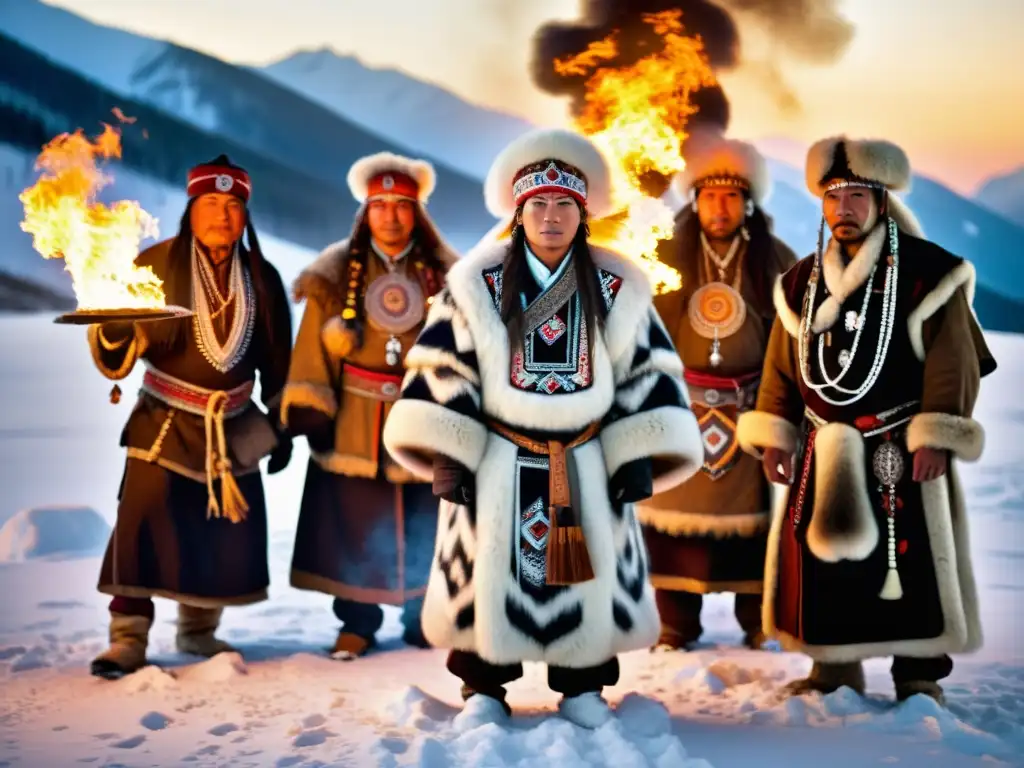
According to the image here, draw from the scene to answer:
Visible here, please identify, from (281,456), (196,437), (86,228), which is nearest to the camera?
(86,228)

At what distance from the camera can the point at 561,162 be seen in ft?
10.0

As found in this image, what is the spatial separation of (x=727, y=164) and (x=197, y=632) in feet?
8.40

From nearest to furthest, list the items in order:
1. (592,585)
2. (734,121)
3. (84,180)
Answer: (592,585), (84,180), (734,121)

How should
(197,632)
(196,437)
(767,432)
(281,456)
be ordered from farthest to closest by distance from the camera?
(281,456), (197,632), (196,437), (767,432)

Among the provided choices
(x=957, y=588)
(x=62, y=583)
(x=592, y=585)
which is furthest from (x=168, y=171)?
(x=957, y=588)

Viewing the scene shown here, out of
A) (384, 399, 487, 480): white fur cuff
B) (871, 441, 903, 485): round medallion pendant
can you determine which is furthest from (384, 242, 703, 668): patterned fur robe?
(871, 441, 903, 485): round medallion pendant

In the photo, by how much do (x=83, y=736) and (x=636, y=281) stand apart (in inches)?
78.1

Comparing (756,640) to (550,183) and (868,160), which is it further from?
(550,183)

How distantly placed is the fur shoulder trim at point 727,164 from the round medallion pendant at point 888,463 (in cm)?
130

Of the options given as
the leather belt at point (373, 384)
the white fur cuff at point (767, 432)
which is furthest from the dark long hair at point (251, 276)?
the white fur cuff at point (767, 432)

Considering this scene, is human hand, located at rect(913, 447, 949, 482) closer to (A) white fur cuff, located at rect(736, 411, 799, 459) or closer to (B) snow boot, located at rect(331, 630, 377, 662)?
(A) white fur cuff, located at rect(736, 411, 799, 459)

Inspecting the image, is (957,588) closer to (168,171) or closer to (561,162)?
(561,162)

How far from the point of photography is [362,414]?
3998 mm

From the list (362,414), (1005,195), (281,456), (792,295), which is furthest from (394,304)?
(1005,195)
